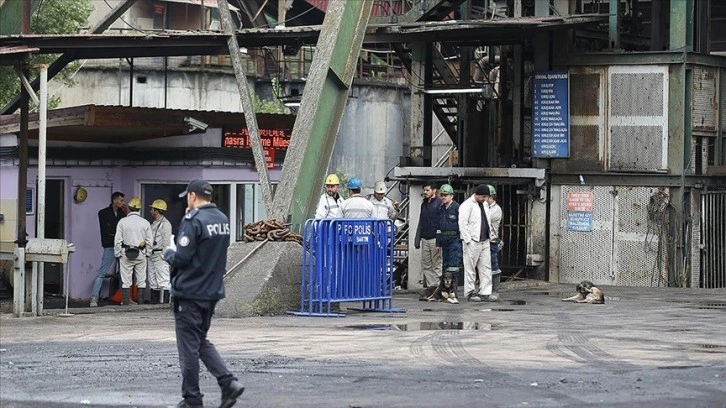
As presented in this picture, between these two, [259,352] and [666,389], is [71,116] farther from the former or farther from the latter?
[666,389]

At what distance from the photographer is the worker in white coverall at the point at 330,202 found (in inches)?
800

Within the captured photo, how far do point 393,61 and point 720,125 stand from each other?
24834 millimetres

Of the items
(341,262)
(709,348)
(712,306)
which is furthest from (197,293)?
(712,306)

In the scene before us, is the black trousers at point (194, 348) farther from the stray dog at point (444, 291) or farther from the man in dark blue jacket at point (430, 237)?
the man in dark blue jacket at point (430, 237)

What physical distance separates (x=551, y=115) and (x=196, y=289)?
17.0m

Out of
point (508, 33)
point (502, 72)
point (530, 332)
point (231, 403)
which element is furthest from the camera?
point (502, 72)

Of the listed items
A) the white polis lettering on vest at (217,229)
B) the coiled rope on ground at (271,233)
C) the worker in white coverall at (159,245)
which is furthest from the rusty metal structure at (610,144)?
the white polis lettering on vest at (217,229)

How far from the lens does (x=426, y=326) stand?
1705 centimetres

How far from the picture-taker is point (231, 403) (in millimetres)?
10156

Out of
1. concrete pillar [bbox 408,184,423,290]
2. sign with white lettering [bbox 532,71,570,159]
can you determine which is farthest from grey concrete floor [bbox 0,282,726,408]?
concrete pillar [bbox 408,184,423,290]

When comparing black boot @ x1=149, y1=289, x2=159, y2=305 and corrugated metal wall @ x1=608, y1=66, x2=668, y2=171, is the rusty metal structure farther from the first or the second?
black boot @ x1=149, y1=289, x2=159, y2=305

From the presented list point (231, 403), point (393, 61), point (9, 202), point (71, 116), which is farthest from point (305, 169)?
point (393, 61)

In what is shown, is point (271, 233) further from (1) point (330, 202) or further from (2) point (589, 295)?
(2) point (589, 295)

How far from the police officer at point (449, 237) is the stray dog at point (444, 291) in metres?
0.11
